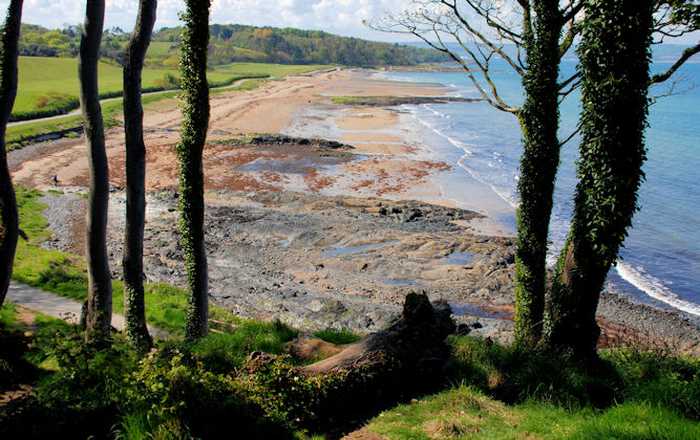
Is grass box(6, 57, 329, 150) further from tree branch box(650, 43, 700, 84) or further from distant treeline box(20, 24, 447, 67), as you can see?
tree branch box(650, 43, 700, 84)

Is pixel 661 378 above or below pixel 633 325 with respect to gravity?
above

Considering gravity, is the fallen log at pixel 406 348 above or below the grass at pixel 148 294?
above

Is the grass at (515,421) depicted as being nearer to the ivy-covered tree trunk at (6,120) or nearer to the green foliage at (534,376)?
the green foliage at (534,376)

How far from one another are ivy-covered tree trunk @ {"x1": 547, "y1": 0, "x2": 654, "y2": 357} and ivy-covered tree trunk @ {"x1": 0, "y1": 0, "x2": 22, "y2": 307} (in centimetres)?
969

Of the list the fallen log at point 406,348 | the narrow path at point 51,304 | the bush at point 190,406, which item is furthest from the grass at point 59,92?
the bush at point 190,406

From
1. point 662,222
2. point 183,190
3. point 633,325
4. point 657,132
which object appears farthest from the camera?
point 657,132

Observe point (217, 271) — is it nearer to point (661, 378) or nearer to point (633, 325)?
point (633, 325)

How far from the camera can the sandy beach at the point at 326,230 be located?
1944 cm

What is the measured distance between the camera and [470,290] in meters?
21.4

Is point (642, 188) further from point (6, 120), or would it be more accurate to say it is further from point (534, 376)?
point (6, 120)

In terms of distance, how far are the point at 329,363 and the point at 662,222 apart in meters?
28.7

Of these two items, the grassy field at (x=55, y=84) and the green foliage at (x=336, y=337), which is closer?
the green foliage at (x=336, y=337)

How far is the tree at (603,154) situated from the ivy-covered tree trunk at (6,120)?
9687mm

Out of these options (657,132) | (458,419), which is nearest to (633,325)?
(458,419)
